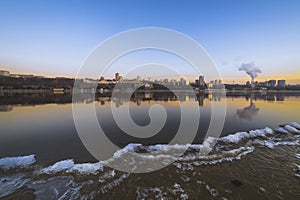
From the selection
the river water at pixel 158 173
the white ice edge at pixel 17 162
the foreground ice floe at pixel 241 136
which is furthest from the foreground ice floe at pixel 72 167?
the foreground ice floe at pixel 241 136

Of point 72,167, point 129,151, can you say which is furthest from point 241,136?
point 72,167

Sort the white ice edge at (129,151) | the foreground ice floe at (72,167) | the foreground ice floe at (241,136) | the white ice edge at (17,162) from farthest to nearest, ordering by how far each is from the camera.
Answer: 1. the foreground ice floe at (241,136)
2. the white ice edge at (17,162)
3. the white ice edge at (129,151)
4. the foreground ice floe at (72,167)

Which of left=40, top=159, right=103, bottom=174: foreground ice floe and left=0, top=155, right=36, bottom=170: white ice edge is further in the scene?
left=0, top=155, right=36, bottom=170: white ice edge

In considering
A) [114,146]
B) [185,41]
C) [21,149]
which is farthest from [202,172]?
[21,149]

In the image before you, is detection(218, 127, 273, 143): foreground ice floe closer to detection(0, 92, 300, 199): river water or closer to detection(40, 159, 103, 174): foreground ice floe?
detection(0, 92, 300, 199): river water

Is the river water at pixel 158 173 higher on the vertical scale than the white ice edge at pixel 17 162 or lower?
lower

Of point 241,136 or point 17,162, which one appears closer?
point 17,162

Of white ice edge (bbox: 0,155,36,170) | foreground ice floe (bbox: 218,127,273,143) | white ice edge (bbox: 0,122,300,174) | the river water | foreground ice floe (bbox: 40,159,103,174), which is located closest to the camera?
the river water

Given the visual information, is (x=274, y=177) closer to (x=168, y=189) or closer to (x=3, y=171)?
(x=168, y=189)

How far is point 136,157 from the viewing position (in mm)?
6141

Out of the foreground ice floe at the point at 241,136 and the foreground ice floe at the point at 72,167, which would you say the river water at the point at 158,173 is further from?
the foreground ice floe at the point at 241,136

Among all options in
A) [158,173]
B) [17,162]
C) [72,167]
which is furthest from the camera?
[17,162]

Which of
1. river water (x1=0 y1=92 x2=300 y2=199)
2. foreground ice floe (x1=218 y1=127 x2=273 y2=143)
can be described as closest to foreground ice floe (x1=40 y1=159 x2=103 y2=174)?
river water (x1=0 y1=92 x2=300 y2=199)

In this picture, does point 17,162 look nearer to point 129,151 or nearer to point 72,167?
point 72,167
